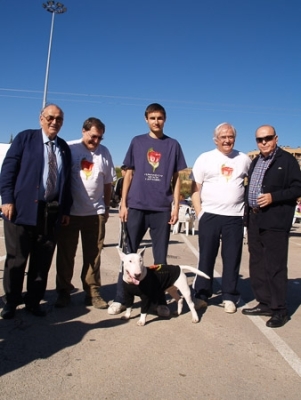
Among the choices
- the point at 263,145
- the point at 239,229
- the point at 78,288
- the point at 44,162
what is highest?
the point at 263,145

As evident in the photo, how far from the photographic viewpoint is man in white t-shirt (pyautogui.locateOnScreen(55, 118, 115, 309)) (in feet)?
14.6

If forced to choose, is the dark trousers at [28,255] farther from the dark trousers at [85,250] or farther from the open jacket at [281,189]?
the open jacket at [281,189]

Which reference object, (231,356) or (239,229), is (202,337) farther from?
(239,229)

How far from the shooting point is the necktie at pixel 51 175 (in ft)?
13.3

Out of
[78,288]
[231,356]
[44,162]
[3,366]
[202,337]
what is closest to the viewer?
[3,366]

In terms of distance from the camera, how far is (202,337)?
3.71 metres

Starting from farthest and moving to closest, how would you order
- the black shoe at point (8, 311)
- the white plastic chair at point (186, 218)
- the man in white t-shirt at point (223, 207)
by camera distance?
the white plastic chair at point (186, 218) < the man in white t-shirt at point (223, 207) < the black shoe at point (8, 311)

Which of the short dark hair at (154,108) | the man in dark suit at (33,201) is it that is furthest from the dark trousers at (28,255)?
the short dark hair at (154,108)

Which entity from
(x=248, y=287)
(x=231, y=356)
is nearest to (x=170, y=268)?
(x=231, y=356)

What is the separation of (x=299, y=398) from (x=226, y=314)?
1868 millimetres

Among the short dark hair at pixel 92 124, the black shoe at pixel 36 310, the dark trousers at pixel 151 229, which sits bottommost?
the black shoe at pixel 36 310

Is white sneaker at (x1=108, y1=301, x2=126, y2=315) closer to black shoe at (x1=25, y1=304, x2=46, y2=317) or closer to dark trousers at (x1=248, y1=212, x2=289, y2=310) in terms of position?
black shoe at (x1=25, y1=304, x2=46, y2=317)

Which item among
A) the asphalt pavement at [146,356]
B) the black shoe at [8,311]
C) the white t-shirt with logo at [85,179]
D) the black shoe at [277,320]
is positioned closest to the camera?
the asphalt pavement at [146,356]

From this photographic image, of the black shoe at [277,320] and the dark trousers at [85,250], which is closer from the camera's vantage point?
the black shoe at [277,320]
